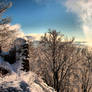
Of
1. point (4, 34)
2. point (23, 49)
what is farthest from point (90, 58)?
point (4, 34)

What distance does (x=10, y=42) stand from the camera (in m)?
14.0

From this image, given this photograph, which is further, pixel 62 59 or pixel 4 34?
pixel 62 59

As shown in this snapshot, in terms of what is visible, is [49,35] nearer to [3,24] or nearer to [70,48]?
[70,48]

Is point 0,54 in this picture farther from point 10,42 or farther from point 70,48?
point 70,48

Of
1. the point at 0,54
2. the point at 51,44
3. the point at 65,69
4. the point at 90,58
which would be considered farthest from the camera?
the point at 90,58

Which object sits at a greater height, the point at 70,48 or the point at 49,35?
the point at 49,35

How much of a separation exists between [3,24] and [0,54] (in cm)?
347

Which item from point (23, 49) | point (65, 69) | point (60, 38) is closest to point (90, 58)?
point (65, 69)

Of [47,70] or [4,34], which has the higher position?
[4,34]

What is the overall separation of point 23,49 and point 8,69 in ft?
10.4

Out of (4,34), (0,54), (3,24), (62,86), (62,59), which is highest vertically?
(3,24)

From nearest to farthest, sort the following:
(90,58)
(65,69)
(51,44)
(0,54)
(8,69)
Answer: (8,69) → (0,54) → (51,44) → (65,69) → (90,58)

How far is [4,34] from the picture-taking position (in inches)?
544

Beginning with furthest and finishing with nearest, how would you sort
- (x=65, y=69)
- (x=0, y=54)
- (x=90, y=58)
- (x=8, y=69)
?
(x=90, y=58) → (x=65, y=69) → (x=0, y=54) → (x=8, y=69)
